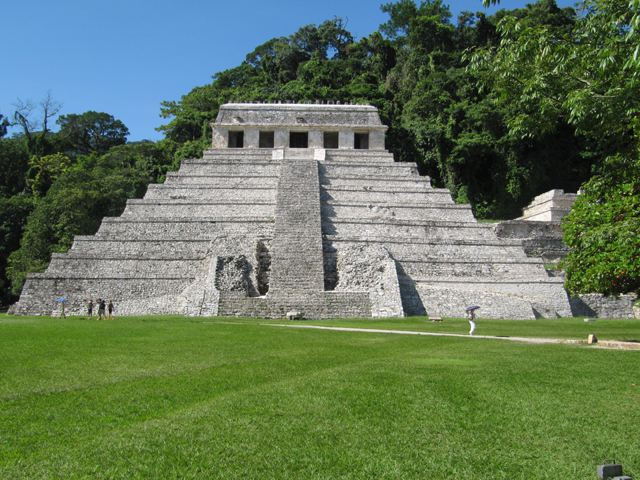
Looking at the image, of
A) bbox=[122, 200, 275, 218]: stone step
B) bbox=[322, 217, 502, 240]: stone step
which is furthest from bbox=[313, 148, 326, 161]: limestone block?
bbox=[322, 217, 502, 240]: stone step

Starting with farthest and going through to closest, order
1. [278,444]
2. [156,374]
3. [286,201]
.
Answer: [286,201] → [156,374] → [278,444]

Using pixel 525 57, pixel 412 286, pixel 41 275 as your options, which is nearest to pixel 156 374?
pixel 525 57

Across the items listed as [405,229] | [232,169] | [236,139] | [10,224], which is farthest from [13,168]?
[405,229]

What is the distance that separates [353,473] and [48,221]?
1218 inches

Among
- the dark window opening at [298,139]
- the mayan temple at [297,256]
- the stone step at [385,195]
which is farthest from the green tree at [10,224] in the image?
the stone step at [385,195]

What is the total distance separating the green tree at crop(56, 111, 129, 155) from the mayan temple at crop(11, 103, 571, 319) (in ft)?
134

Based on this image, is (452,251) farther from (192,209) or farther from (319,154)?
(319,154)

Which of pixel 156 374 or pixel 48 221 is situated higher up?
pixel 48 221

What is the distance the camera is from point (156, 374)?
5754 mm

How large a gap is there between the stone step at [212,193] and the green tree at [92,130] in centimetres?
4212

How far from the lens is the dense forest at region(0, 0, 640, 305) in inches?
332

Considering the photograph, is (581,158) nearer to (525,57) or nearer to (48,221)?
(525,57)

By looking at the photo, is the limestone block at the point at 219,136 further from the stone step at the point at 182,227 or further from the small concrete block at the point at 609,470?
the small concrete block at the point at 609,470

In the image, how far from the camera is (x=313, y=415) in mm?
4246
